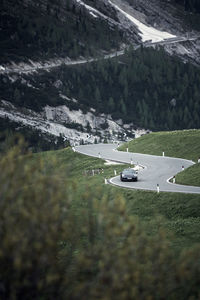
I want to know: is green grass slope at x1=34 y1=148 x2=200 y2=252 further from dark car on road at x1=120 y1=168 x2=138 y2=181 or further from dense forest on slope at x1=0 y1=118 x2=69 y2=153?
dense forest on slope at x1=0 y1=118 x2=69 y2=153

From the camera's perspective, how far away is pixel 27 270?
15062 millimetres

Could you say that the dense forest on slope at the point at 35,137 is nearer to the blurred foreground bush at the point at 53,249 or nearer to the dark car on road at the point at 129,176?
the dark car on road at the point at 129,176

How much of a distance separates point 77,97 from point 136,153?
386 ft

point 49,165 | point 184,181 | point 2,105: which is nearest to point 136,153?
point 184,181

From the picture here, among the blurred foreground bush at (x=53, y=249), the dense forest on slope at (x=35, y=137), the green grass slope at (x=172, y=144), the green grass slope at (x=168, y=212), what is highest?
the dense forest on slope at (x=35, y=137)

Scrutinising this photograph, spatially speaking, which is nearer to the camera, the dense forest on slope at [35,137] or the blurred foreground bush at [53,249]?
the blurred foreground bush at [53,249]

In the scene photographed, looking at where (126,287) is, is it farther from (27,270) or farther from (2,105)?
(2,105)

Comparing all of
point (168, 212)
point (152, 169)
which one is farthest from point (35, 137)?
point (168, 212)

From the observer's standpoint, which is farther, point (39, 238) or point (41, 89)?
point (41, 89)

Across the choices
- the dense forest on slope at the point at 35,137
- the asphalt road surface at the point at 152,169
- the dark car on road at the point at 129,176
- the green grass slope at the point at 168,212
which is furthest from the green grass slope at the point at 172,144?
the dense forest on slope at the point at 35,137

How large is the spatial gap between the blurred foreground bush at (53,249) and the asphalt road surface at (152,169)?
2655cm

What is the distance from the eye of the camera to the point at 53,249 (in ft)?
50.9

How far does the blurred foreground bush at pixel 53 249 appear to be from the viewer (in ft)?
48.3

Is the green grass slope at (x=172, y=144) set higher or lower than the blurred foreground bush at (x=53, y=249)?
higher
